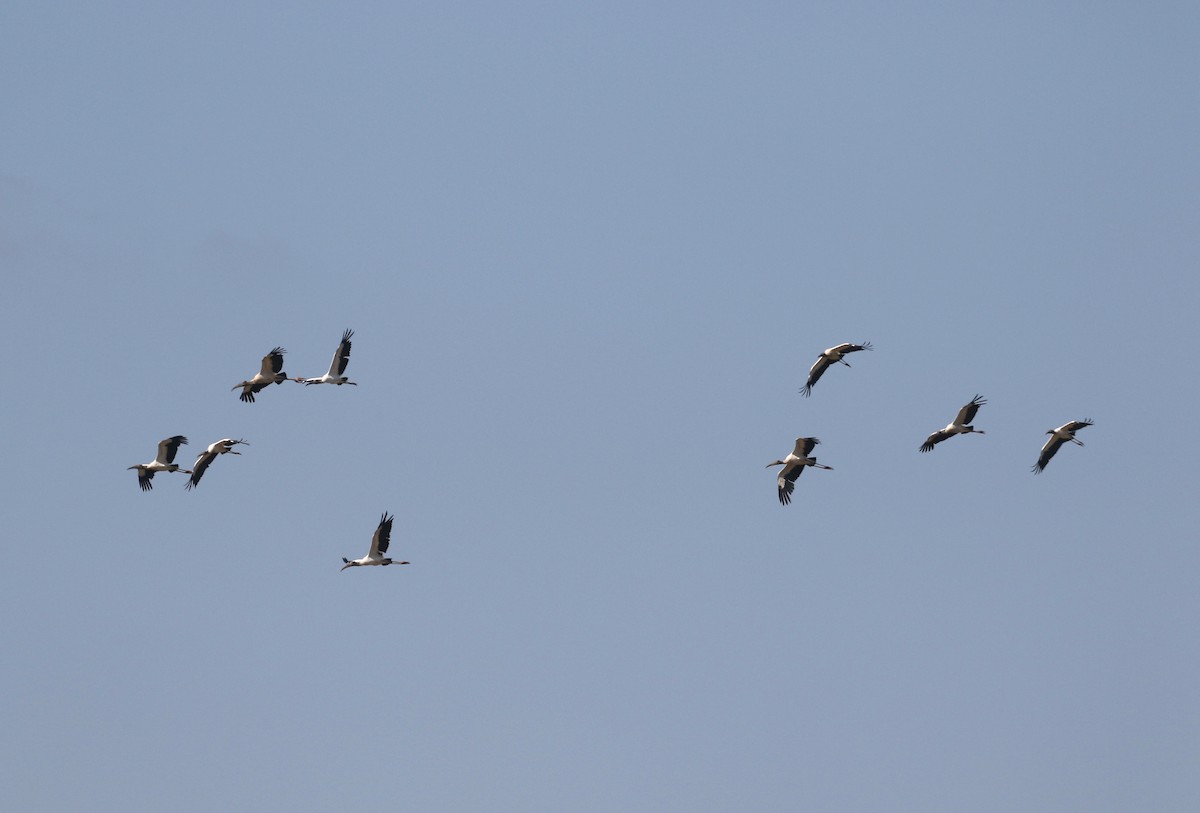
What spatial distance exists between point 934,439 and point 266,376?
19.7 metres

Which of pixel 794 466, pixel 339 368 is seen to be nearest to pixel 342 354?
pixel 339 368

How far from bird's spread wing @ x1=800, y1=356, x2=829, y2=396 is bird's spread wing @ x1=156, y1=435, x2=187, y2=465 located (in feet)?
60.8

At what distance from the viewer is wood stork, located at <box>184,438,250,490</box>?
6444 centimetres

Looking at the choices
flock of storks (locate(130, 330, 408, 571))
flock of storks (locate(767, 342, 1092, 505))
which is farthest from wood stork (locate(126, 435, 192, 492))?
flock of storks (locate(767, 342, 1092, 505))

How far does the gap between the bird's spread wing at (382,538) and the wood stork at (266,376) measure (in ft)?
22.6

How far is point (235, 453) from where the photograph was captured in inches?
2542

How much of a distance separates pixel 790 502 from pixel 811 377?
3641mm

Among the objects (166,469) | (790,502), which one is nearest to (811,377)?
(790,502)

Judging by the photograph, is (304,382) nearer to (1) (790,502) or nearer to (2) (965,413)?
(1) (790,502)

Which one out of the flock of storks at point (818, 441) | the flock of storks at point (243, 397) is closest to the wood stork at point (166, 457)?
the flock of storks at point (243, 397)

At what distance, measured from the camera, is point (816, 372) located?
6266 cm

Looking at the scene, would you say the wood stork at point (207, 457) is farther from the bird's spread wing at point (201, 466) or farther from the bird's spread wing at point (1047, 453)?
the bird's spread wing at point (1047, 453)

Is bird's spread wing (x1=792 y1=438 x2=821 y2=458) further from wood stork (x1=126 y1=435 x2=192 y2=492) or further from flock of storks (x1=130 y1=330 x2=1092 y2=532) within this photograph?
wood stork (x1=126 y1=435 x2=192 y2=492)

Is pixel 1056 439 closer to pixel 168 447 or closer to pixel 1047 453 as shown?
pixel 1047 453
